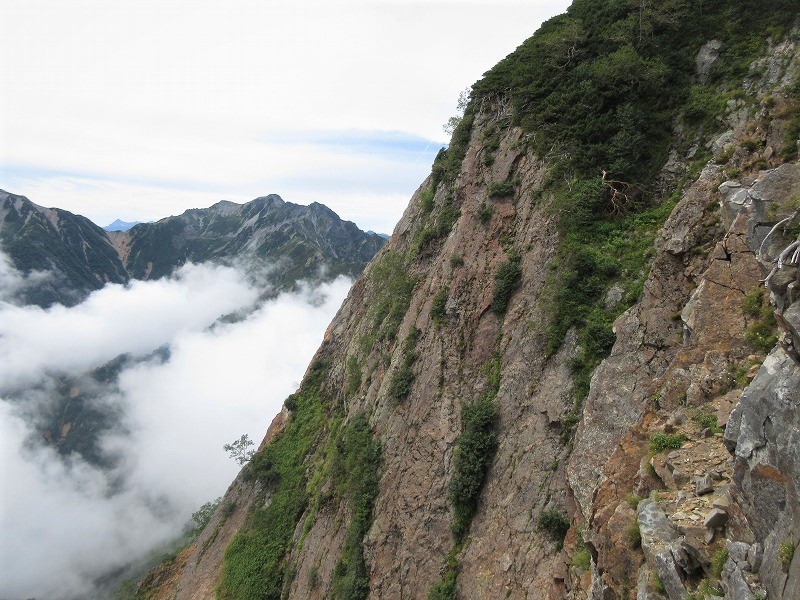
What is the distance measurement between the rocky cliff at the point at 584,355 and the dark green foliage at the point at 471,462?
12 centimetres

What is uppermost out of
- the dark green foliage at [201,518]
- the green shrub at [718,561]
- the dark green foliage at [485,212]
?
the dark green foliage at [485,212]

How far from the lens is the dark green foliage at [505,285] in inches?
992

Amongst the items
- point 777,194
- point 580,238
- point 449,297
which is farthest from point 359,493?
point 777,194

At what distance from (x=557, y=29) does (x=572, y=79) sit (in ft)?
27.7

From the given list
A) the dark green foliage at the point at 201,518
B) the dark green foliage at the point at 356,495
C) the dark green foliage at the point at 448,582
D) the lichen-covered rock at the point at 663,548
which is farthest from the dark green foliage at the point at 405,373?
the dark green foliage at the point at 201,518

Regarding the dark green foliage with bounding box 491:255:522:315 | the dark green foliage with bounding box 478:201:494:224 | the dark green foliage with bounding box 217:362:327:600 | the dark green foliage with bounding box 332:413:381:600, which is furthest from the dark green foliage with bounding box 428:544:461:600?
the dark green foliage with bounding box 478:201:494:224

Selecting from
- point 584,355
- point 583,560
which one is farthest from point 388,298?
point 583,560

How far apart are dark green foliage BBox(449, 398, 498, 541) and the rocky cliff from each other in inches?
4.6

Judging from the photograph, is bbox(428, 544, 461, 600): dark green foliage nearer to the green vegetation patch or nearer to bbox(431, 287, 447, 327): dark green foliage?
bbox(431, 287, 447, 327): dark green foliage

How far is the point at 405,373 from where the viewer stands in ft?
95.1

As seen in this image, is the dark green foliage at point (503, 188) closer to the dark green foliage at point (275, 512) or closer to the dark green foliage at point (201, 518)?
the dark green foliage at point (275, 512)

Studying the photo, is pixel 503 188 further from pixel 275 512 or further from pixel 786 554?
pixel 275 512

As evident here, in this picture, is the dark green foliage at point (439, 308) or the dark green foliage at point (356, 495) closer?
the dark green foliage at point (356, 495)

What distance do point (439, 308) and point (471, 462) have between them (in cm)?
1083
